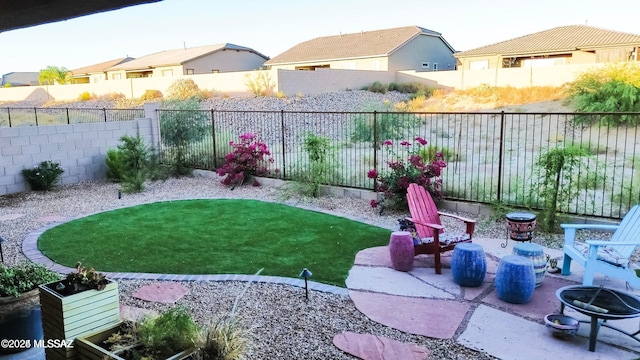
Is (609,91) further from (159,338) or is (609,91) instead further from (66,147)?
(159,338)

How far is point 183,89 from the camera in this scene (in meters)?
23.8

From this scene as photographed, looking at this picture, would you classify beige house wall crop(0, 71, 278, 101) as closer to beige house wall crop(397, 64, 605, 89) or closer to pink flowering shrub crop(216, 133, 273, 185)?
beige house wall crop(397, 64, 605, 89)

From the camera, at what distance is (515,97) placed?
20.0 metres

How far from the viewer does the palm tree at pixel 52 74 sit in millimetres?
48500

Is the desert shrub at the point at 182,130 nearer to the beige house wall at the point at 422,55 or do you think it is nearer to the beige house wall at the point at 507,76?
the beige house wall at the point at 507,76

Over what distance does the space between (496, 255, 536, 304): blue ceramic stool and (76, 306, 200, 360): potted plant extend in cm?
273

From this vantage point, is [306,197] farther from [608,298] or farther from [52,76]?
[52,76]

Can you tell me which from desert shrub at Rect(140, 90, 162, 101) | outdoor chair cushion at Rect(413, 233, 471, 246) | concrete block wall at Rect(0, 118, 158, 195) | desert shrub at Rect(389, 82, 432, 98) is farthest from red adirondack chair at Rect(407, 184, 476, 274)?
desert shrub at Rect(140, 90, 162, 101)

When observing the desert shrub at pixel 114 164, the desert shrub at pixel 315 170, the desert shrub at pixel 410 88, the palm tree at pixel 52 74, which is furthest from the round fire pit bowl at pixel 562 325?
the palm tree at pixel 52 74

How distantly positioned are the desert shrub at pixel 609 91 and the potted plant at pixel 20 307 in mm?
14389

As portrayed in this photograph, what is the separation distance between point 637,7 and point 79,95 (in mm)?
29458

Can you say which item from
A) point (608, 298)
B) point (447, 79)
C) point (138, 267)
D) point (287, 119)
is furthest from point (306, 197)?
point (447, 79)

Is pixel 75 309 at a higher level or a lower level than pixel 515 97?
lower

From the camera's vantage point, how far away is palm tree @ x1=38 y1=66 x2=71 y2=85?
48500mm
